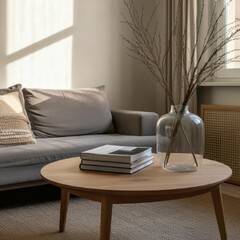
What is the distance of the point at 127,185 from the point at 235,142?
184cm

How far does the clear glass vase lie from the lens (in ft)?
5.73

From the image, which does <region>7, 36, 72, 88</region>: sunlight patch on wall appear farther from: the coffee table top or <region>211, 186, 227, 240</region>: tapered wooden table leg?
<region>211, 186, 227, 240</region>: tapered wooden table leg

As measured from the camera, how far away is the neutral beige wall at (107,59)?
3.59 meters

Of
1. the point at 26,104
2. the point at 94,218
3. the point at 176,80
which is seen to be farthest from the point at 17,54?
the point at 94,218

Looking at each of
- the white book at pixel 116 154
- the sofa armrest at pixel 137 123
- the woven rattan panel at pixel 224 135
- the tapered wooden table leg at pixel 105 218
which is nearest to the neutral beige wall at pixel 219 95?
the woven rattan panel at pixel 224 135

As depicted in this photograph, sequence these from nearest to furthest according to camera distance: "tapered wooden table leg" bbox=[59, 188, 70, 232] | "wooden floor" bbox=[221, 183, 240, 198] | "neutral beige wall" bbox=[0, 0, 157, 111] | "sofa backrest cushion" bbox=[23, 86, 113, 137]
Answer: "tapered wooden table leg" bbox=[59, 188, 70, 232] < "wooden floor" bbox=[221, 183, 240, 198] < "sofa backrest cushion" bbox=[23, 86, 113, 137] < "neutral beige wall" bbox=[0, 0, 157, 111]

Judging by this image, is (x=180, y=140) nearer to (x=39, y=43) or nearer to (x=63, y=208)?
(x=63, y=208)

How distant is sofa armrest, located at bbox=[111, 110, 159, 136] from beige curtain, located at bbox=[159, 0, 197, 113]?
51cm

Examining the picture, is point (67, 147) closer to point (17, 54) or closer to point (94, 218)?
point (94, 218)

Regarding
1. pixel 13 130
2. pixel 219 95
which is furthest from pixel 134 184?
pixel 219 95

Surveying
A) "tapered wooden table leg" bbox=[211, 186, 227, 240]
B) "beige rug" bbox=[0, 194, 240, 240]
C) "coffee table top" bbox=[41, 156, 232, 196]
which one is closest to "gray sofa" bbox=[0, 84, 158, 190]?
"beige rug" bbox=[0, 194, 240, 240]

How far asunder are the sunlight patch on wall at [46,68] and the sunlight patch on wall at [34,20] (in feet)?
0.37

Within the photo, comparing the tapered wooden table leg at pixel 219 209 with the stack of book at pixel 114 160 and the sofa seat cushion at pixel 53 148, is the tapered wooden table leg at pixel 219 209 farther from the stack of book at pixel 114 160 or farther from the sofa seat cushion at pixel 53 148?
the sofa seat cushion at pixel 53 148

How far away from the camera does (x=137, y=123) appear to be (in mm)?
3092
